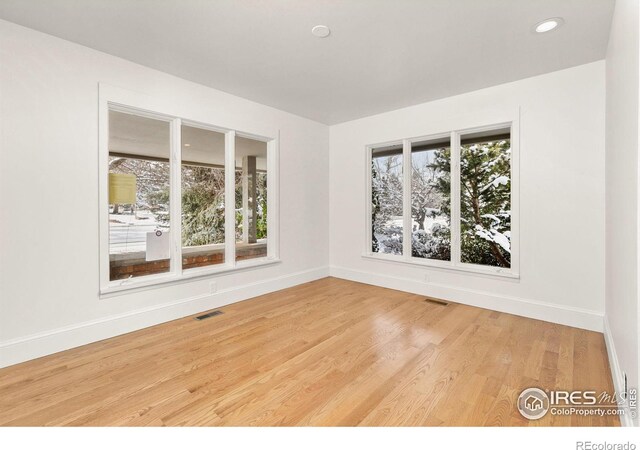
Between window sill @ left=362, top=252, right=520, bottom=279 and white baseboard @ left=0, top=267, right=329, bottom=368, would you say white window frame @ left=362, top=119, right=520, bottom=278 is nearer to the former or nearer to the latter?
window sill @ left=362, top=252, right=520, bottom=279

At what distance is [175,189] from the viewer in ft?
11.3

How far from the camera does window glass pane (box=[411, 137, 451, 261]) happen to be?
4.20 meters

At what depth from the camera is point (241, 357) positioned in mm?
2508

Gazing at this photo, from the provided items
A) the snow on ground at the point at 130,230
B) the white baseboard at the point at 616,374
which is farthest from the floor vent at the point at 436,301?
the snow on ground at the point at 130,230

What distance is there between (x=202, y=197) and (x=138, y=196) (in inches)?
27.9

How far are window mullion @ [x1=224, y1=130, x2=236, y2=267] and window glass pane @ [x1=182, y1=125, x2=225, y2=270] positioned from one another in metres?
0.05

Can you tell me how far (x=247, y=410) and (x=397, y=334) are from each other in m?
1.64

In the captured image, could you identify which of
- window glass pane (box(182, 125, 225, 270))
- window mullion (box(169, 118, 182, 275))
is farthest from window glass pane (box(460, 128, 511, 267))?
window mullion (box(169, 118, 182, 275))

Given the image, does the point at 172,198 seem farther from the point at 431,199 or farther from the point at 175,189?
the point at 431,199

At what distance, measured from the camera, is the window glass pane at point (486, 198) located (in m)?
3.70

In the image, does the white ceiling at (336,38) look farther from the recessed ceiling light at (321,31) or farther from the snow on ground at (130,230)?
the snow on ground at (130,230)

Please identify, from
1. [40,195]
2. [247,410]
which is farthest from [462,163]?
[40,195]

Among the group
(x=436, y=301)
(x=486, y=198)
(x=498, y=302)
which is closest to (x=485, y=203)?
(x=486, y=198)

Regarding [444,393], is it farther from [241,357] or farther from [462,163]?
[462,163]
